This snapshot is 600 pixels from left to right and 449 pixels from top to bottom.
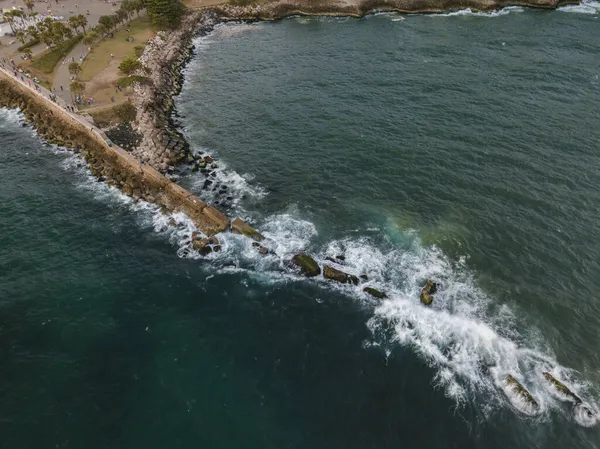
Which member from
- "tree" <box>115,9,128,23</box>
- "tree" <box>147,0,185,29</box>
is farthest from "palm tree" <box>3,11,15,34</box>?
"tree" <box>147,0,185,29</box>

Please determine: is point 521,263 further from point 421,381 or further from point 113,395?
point 113,395

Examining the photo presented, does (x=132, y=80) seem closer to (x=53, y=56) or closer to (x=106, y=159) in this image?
(x=53, y=56)

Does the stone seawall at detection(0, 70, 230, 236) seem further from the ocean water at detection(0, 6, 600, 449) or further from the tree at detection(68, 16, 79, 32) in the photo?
the tree at detection(68, 16, 79, 32)

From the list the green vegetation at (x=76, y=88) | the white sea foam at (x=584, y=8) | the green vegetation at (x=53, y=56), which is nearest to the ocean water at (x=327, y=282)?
the green vegetation at (x=76, y=88)

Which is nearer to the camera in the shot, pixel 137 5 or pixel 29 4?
pixel 29 4

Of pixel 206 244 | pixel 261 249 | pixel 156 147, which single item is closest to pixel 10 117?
pixel 156 147

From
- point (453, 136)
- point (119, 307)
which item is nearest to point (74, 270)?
point (119, 307)
